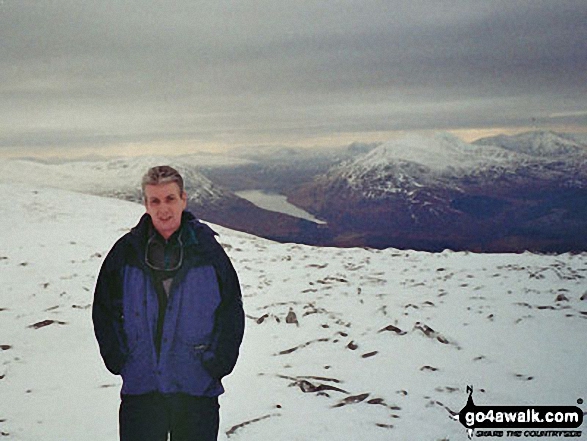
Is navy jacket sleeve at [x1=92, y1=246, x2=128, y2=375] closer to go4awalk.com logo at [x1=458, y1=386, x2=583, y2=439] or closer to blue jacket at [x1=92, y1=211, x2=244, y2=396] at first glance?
blue jacket at [x1=92, y1=211, x2=244, y2=396]

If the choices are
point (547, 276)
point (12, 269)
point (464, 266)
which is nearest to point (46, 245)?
point (12, 269)

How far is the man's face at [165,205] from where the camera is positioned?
381 cm

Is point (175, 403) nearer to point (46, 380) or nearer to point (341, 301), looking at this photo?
point (46, 380)

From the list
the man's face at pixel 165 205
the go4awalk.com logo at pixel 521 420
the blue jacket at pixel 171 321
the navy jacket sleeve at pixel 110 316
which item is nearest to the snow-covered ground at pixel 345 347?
the go4awalk.com logo at pixel 521 420

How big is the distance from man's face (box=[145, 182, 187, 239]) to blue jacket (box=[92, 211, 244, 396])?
0.18 meters

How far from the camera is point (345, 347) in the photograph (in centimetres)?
791

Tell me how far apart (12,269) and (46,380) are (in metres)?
7.75

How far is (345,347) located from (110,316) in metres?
4.89

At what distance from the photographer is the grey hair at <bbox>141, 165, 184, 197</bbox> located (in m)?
3.80

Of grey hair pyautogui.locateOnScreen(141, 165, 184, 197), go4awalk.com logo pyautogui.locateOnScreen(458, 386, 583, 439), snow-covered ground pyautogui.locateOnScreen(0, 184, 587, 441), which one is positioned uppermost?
grey hair pyautogui.locateOnScreen(141, 165, 184, 197)

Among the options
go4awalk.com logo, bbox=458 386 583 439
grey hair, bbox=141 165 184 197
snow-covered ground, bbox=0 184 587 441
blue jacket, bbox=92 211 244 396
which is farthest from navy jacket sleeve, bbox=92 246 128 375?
go4awalk.com logo, bbox=458 386 583 439

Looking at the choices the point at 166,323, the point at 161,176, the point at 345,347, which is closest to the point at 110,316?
the point at 166,323

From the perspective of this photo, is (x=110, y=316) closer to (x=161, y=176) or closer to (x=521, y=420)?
(x=161, y=176)

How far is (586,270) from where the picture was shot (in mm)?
13094
